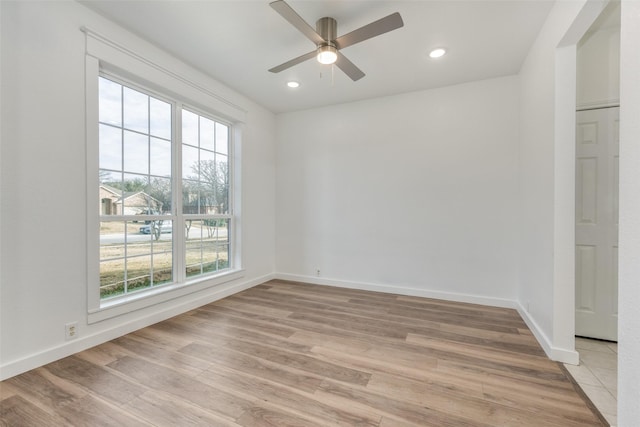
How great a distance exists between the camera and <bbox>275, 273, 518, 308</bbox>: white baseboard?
10.6ft

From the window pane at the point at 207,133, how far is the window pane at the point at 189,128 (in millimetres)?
93

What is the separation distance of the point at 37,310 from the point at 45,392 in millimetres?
584

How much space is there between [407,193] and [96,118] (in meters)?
3.46

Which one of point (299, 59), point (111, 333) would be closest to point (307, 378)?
point (111, 333)

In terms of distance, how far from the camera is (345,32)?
7.89 ft

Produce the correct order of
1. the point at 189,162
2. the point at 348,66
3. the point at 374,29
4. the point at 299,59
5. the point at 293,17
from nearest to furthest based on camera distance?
the point at 293,17 → the point at 374,29 → the point at 299,59 → the point at 348,66 → the point at 189,162

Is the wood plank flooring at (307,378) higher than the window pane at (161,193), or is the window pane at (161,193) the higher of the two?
the window pane at (161,193)

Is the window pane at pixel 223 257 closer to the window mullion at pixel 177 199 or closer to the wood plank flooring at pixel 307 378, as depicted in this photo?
the window mullion at pixel 177 199

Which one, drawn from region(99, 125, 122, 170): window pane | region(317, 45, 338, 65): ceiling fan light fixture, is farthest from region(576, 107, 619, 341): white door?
region(99, 125, 122, 170): window pane

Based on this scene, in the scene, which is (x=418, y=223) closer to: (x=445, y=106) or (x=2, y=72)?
(x=445, y=106)

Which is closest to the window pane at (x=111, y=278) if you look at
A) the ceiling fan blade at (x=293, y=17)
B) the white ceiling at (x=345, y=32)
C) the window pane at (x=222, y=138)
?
the window pane at (x=222, y=138)

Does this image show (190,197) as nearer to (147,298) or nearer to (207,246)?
(207,246)

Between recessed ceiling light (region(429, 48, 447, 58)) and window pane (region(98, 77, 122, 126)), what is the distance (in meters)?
3.11

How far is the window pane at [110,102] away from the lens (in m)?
2.40
